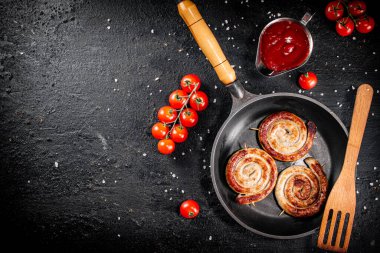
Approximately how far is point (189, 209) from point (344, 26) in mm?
2169

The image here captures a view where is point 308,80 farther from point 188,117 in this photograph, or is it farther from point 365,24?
point 188,117

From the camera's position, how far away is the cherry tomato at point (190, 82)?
117 inches

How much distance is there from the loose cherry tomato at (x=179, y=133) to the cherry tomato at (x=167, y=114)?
0.09 m

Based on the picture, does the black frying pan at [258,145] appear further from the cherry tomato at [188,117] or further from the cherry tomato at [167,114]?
the cherry tomato at [167,114]

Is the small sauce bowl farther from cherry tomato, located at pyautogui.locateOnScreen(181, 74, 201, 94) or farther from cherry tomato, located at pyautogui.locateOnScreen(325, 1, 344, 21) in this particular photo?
cherry tomato, located at pyautogui.locateOnScreen(181, 74, 201, 94)

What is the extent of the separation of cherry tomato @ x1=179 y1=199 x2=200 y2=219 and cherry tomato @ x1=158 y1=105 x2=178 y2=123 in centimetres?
77

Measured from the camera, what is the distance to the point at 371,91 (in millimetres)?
2928

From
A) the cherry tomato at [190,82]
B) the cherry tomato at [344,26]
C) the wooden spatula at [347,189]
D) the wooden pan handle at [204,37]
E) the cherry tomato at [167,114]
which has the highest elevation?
the wooden pan handle at [204,37]

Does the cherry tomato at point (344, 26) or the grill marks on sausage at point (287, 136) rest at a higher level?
the cherry tomato at point (344, 26)

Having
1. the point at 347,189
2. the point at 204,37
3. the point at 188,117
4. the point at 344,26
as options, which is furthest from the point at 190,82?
the point at 347,189

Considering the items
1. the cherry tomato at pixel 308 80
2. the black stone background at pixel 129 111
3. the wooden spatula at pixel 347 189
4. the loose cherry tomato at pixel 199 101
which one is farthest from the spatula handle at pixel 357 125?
the loose cherry tomato at pixel 199 101

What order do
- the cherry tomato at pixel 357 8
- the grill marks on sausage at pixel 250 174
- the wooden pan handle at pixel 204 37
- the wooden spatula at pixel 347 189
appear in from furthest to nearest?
the cherry tomato at pixel 357 8 < the grill marks on sausage at pixel 250 174 < the wooden spatula at pixel 347 189 < the wooden pan handle at pixel 204 37

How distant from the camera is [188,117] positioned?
2969mm

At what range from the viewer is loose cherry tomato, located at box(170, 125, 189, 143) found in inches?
118
